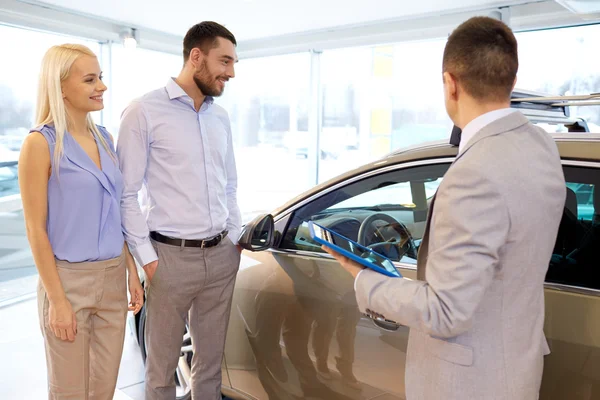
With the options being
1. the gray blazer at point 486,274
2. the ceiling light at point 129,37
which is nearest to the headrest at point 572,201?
the gray blazer at point 486,274

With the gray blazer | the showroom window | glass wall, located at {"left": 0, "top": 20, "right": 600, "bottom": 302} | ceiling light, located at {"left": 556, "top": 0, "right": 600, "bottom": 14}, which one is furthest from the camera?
glass wall, located at {"left": 0, "top": 20, "right": 600, "bottom": 302}

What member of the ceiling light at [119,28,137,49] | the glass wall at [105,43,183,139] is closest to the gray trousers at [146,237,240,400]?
the ceiling light at [119,28,137,49]

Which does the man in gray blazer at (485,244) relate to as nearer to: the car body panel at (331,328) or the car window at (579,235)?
the car body panel at (331,328)

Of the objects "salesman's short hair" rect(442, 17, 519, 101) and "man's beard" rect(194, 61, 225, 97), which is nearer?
"salesman's short hair" rect(442, 17, 519, 101)

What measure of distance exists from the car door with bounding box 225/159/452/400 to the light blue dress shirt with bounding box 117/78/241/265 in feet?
1.13

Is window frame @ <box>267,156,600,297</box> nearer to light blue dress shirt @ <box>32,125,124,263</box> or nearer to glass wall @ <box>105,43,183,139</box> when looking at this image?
light blue dress shirt @ <box>32,125,124,263</box>

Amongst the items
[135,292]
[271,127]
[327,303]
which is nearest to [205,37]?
[135,292]

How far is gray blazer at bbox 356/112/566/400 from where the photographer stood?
1.18 m

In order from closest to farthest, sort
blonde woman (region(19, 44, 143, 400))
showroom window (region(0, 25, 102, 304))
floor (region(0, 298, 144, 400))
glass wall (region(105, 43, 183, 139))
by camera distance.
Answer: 1. blonde woman (region(19, 44, 143, 400))
2. floor (region(0, 298, 144, 400))
3. showroom window (region(0, 25, 102, 304))
4. glass wall (region(105, 43, 183, 139))

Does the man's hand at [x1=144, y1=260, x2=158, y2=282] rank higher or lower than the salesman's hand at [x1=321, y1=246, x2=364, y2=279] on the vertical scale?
lower

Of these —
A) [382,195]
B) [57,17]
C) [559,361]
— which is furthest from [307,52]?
[559,361]

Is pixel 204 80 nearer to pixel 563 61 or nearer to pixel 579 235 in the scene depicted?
pixel 579 235

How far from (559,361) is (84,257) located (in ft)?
5.07

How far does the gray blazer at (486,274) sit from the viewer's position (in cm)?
118
